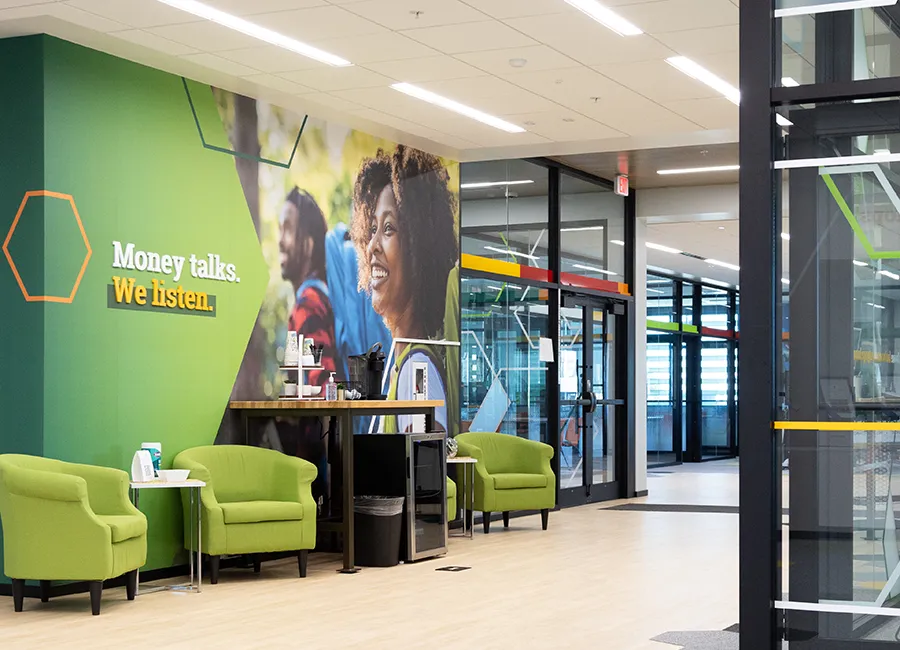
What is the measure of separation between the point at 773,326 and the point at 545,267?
8480 mm

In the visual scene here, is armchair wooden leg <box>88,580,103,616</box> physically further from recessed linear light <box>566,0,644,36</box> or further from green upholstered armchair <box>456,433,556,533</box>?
green upholstered armchair <box>456,433,556,533</box>

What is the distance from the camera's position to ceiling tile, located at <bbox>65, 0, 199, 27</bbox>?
22.3 ft

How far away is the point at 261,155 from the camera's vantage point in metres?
9.20

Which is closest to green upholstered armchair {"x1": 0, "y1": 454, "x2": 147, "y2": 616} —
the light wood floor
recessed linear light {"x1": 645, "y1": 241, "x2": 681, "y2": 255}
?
the light wood floor

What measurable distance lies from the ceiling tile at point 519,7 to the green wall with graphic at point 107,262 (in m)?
2.53

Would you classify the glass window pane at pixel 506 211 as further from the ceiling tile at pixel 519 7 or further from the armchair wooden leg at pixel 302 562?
the ceiling tile at pixel 519 7

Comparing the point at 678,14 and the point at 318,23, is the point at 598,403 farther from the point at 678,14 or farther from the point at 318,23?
the point at 318,23

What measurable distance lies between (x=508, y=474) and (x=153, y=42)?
5.39m

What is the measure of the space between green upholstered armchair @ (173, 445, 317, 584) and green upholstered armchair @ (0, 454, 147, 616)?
88 cm

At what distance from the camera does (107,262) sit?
306 inches

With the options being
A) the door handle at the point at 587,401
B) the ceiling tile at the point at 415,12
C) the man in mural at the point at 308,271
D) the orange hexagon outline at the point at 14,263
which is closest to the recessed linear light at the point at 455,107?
the man in mural at the point at 308,271

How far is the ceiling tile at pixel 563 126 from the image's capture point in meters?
9.66

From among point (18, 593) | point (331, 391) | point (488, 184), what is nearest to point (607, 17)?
point (331, 391)

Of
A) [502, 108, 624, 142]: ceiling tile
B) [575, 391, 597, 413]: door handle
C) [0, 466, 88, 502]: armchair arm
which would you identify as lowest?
[0, 466, 88, 502]: armchair arm
